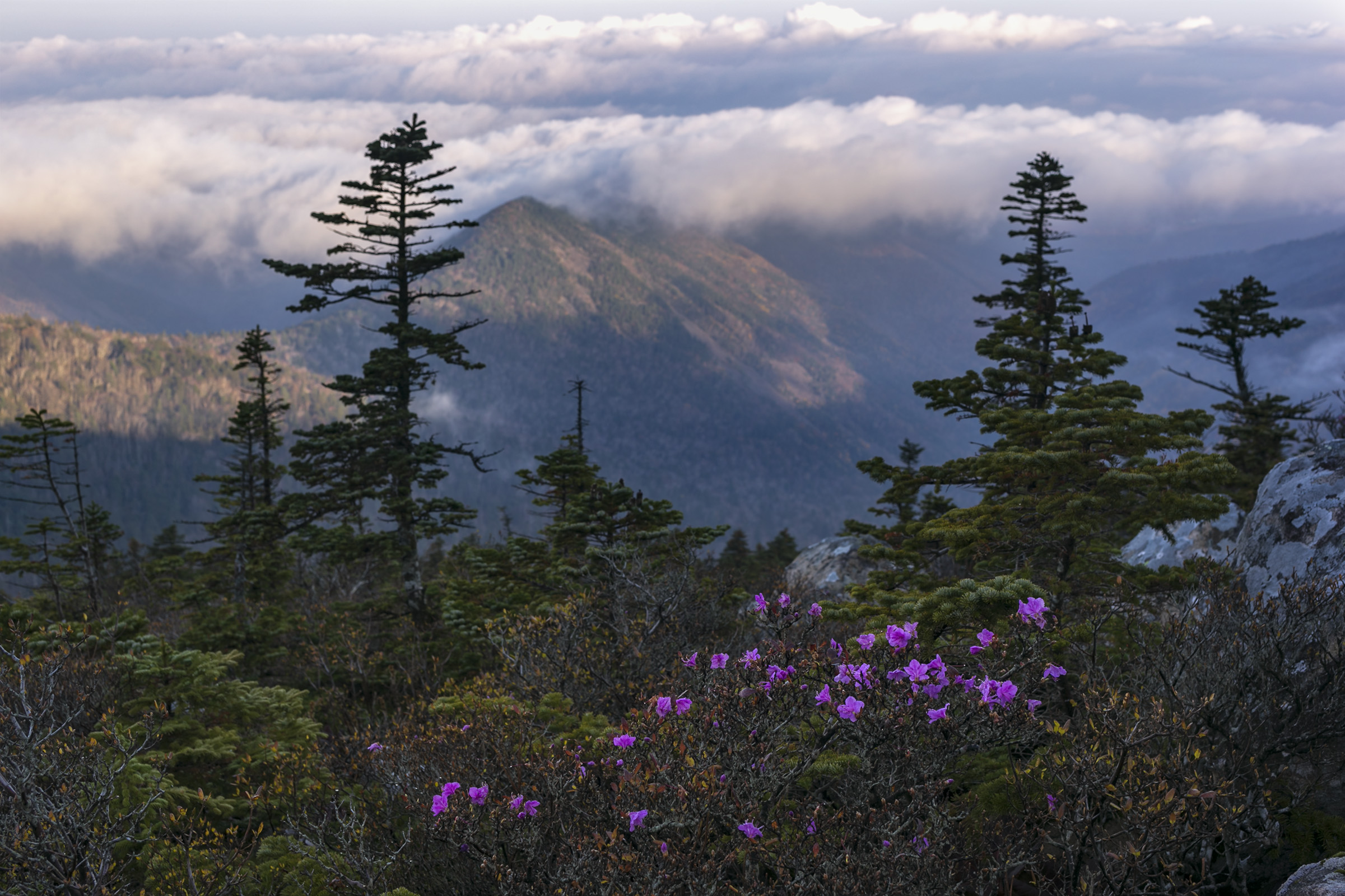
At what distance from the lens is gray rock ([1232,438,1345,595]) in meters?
9.55

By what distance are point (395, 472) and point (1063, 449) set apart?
57.5ft

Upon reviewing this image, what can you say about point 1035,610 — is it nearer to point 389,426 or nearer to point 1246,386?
point 389,426

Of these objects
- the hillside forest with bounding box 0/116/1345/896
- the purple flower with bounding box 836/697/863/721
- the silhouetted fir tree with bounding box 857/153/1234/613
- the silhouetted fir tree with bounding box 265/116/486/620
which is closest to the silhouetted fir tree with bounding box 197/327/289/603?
the silhouetted fir tree with bounding box 265/116/486/620

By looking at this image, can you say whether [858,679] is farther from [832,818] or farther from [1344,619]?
[1344,619]

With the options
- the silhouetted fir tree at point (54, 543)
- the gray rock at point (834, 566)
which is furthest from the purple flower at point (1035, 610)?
the silhouetted fir tree at point (54, 543)

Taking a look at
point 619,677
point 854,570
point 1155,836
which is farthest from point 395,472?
point 1155,836

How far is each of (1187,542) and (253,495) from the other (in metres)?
37.1

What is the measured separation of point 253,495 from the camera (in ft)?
124

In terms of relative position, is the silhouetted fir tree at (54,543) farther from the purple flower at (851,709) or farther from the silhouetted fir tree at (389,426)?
the purple flower at (851,709)

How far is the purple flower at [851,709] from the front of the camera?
5.57 metres

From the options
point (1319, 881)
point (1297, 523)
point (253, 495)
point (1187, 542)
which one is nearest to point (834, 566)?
point (1187, 542)

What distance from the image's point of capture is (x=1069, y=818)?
564 cm

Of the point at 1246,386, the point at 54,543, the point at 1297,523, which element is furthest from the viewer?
the point at 1246,386

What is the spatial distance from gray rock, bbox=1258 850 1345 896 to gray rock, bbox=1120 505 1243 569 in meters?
15.9
